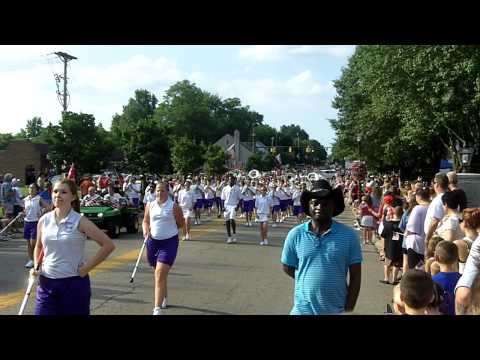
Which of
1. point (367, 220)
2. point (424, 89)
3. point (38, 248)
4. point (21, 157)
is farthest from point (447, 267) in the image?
point (21, 157)

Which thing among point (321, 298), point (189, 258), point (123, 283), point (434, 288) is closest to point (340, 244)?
point (321, 298)

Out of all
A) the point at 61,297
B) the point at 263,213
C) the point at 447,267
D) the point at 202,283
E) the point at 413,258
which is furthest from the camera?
the point at 263,213

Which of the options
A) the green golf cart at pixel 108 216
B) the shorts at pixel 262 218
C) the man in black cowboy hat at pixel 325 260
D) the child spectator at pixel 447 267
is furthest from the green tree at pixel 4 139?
the man in black cowboy hat at pixel 325 260

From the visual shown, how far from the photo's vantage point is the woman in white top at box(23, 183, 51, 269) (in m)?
12.0

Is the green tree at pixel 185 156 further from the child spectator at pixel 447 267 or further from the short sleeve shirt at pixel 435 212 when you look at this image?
the child spectator at pixel 447 267

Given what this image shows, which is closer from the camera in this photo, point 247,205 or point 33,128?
point 247,205

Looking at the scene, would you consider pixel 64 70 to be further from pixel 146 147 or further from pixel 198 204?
pixel 198 204

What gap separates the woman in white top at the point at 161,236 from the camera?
26.6 feet

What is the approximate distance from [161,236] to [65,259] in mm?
3348

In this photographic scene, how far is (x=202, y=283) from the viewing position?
10711 millimetres

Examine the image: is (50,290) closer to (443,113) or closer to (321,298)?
(321,298)

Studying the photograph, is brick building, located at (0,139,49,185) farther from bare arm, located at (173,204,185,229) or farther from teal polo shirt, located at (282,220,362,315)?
teal polo shirt, located at (282,220,362,315)

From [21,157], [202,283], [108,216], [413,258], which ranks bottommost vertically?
[202,283]

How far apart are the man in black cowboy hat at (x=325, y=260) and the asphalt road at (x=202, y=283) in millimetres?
4042
